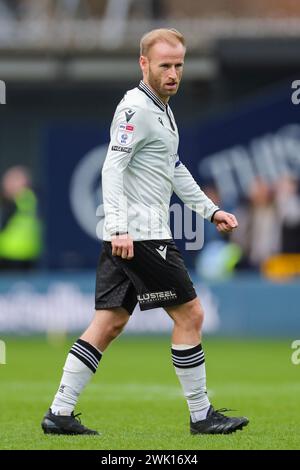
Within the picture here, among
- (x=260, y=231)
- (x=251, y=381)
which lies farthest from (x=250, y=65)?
(x=251, y=381)

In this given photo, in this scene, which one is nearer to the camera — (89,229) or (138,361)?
(138,361)

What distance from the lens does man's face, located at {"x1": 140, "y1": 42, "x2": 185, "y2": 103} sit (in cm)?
788

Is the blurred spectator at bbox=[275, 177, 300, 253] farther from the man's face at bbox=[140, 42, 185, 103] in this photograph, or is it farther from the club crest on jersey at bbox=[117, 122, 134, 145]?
the club crest on jersey at bbox=[117, 122, 134, 145]

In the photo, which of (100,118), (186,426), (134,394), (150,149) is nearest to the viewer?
(150,149)

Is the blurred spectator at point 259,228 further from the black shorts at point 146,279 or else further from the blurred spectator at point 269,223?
the black shorts at point 146,279

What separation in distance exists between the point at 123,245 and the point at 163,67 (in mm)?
1083

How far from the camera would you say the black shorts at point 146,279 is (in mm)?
7973

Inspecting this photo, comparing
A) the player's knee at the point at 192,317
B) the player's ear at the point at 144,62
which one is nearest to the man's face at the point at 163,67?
the player's ear at the point at 144,62

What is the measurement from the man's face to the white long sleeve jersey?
6 centimetres

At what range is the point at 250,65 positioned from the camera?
25.0 m

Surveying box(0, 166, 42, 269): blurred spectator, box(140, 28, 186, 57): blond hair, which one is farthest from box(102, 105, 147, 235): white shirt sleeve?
box(0, 166, 42, 269): blurred spectator
